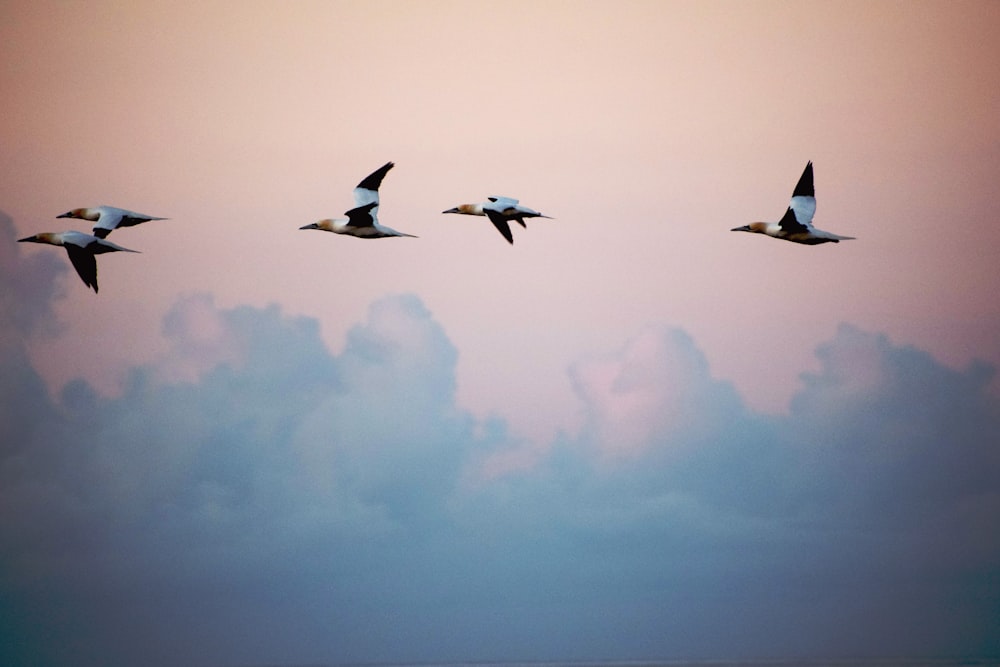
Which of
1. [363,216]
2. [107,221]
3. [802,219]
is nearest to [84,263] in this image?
[107,221]

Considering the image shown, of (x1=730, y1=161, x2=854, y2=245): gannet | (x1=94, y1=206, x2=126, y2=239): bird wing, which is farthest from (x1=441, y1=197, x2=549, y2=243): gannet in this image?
(x1=94, y1=206, x2=126, y2=239): bird wing

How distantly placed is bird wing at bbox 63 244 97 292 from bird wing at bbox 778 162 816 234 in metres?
12.9

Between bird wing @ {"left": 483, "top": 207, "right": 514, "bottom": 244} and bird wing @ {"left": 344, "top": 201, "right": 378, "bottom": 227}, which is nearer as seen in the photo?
bird wing @ {"left": 344, "top": 201, "right": 378, "bottom": 227}

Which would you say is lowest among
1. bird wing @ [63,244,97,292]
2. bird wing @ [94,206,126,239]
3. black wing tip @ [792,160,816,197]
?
bird wing @ [63,244,97,292]

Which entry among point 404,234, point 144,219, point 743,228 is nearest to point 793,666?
point 743,228

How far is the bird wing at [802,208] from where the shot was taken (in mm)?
25656

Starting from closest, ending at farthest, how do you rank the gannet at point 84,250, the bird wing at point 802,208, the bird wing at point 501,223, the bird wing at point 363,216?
1. the gannet at point 84,250
2. the bird wing at point 802,208
3. the bird wing at point 363,216
4. the bird wing at point 501,223

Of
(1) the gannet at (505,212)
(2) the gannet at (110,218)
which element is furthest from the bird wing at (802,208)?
(2) the gannet at (110,218)

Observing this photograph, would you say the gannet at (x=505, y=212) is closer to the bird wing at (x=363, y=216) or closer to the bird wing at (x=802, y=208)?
the bird wing at (x=363, y=216)

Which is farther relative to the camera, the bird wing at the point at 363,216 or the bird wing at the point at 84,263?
the bird wing at the point at 363,216

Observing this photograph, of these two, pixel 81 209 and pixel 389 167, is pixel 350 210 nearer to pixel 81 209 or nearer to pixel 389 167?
pixel 389 167

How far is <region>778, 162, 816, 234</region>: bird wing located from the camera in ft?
84.2

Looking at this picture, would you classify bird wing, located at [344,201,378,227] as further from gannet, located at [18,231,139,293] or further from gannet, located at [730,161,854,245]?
gannet, located at [730,161,854,245]

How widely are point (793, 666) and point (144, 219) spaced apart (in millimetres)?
21177
